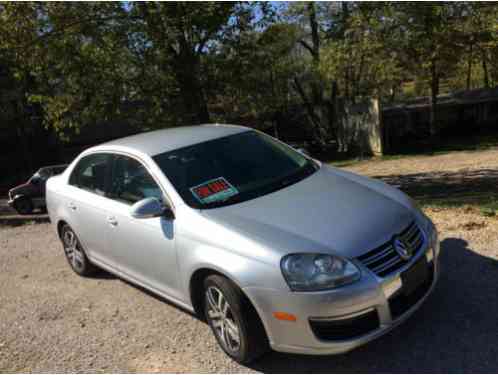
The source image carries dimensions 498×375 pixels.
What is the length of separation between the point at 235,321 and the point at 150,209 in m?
1.09

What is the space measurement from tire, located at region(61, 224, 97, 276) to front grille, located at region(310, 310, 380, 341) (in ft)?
10.5

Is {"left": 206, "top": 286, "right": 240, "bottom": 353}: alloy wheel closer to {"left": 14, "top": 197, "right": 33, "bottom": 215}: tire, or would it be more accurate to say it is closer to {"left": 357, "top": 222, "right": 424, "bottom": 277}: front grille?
{"left": 357, "top": 222, "right": 424, "bottom": 277}: front grille

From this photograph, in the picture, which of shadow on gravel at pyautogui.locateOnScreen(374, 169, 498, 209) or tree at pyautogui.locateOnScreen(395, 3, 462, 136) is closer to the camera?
shadow on gravel at pyautogui.locateOnScreen(374, 169, 498, 209)

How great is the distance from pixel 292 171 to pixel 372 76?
16463 mm

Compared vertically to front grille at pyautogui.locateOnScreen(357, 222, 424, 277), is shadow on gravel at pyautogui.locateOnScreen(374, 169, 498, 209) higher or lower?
lower

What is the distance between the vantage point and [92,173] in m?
5.00

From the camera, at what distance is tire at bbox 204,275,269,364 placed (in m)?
3.20

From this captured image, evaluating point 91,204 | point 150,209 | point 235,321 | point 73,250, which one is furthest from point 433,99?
point 235,321

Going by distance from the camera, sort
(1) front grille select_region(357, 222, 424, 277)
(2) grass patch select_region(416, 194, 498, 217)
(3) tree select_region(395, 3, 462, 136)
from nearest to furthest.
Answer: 1. (1) front grille select_region(357, 222, 424, 277)
2. (2) grass patch select_region(416, 194, 498, 217)
3. (3) tree select_region(395, 3, 462, 136)

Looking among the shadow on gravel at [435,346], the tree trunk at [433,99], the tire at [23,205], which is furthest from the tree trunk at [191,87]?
the tree trunk at [433,99]

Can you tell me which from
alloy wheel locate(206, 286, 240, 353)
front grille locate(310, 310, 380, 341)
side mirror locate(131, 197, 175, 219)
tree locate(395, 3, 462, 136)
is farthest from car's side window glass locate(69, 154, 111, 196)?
tree locate(395, 3, 462, 136)

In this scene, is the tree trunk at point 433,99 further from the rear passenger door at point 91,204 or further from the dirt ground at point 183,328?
the rear passenger door at point 91,204

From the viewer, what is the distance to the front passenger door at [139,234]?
3.81 meters

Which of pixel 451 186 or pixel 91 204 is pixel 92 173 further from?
pixel 451 186
